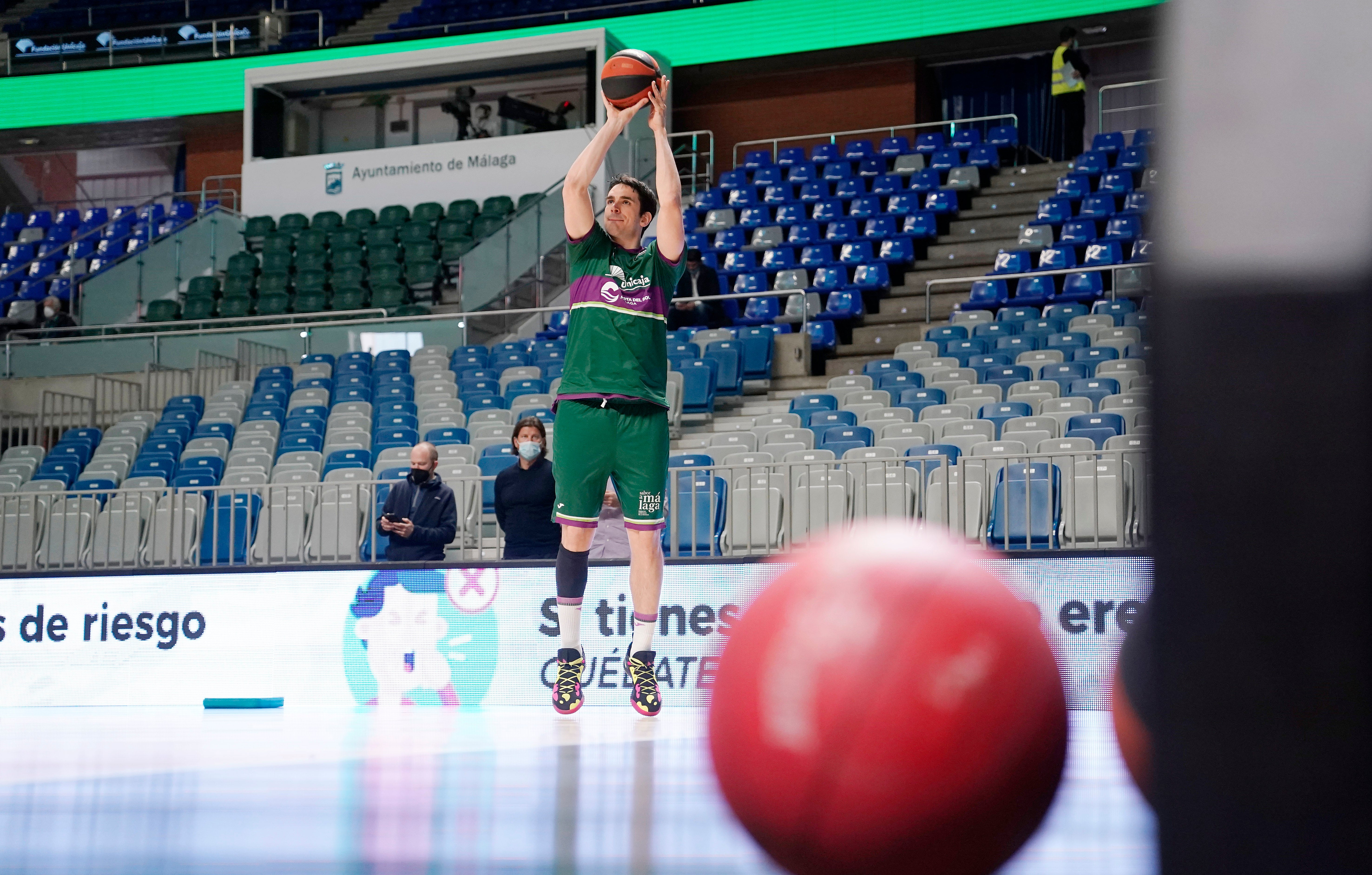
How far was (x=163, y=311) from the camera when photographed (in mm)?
18766

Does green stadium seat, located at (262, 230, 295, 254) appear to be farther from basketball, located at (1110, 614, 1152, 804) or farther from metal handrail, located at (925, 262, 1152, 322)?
basketball, located at (1110, 614, 1152, 804)

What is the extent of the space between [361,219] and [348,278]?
7.22 ft

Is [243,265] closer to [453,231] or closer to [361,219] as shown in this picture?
[361,219]

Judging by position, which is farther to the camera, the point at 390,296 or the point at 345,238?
the point at 345,238

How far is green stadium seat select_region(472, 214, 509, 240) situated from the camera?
18922mm

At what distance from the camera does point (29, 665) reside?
25.5 feet

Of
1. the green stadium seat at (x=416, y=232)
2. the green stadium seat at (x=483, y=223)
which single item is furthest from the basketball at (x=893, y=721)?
the green stadium seat at (x=416, y=232)

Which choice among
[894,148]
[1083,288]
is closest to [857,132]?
[894,148]

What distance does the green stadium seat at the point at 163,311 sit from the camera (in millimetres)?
18625

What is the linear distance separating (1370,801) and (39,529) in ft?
34.0

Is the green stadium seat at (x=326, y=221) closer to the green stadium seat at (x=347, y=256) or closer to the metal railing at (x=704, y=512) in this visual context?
the green stadium seat at (x=347, y=256)

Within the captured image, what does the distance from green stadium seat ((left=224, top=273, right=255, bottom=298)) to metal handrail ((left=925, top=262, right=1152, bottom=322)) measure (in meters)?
9.65

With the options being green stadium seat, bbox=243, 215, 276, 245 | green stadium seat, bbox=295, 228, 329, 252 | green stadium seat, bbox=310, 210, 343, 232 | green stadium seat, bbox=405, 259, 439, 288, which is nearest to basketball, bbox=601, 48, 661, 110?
green stadium seat, bbox=405, 259, 439, 288

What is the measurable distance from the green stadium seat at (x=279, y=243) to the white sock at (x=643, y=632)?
52.8 ft
